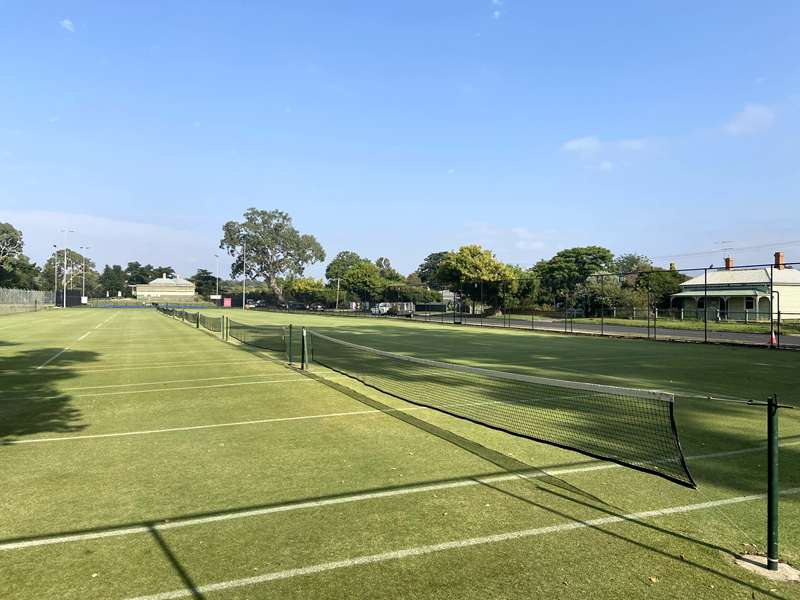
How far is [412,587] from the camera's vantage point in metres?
3.63

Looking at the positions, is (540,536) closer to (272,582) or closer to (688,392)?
(272,582)

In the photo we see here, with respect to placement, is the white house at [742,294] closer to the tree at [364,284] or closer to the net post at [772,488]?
the tree at [364,284]

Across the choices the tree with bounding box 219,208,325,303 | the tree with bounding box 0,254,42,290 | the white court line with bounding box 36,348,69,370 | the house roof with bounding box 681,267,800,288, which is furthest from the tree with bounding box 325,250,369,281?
the white court line with bounding box 36,348,69,370

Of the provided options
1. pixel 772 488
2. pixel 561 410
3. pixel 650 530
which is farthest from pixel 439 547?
pixel 561 410

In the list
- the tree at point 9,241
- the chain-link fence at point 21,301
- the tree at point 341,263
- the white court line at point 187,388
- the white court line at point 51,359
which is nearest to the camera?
the white court line at point 187,388

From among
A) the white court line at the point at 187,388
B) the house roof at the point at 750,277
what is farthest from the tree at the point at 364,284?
the white court line at the point at 187,388

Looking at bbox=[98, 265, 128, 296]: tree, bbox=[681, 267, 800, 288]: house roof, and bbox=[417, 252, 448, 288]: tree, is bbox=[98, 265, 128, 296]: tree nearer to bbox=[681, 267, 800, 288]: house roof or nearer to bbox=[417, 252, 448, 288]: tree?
bbox=[417, 252, 448, 288]: tree

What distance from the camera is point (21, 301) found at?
2729 inches

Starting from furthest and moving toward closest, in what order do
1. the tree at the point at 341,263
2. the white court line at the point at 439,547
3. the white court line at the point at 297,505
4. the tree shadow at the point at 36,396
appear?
the tree at the point at 341,263 < the tree shadow at the point at 36,396 < the white court line at the point at 297,505 < the white court line at the point at 439,547

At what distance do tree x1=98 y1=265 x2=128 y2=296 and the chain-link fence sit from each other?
315ft

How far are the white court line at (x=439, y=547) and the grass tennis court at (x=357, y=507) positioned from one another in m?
0.02

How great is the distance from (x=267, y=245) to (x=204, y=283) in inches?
1288

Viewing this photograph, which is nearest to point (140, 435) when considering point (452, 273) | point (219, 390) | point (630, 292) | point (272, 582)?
point (219, 390)

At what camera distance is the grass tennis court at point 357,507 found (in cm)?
375
